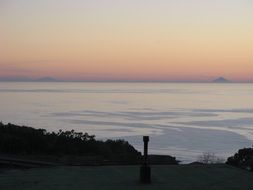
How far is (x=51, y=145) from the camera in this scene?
1703 cm

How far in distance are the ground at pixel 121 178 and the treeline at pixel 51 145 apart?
14.7ft

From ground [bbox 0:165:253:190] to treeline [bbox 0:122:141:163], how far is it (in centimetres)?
449

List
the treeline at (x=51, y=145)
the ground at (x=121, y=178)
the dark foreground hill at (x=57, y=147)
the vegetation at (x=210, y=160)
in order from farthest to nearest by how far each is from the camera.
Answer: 1. the vegetation at (x=210, y=160)
2. the treeline at (x=51, y=145)
3. the dark foreground hill at (x=57, y=147)
4. the ground at (x=121, y=178)

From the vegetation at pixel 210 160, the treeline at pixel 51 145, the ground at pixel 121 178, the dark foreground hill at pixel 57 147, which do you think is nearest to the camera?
the ground at pixel 121 178

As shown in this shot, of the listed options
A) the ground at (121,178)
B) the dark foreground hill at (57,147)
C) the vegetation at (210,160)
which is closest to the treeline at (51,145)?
the dark foreground hill at (57,147)


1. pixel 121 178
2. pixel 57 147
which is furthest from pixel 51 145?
pixel 121 178

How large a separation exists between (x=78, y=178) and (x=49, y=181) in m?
0.61

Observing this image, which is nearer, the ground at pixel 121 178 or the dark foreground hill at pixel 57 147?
the ground at pixel 121 178

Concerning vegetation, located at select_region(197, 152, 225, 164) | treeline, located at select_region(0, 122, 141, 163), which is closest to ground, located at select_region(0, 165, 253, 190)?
treeline, located at select_region(0, 122, 141, 163)

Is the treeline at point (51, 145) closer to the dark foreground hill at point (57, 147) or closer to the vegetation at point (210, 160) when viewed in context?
the dark foreground hill at point (57, 147)

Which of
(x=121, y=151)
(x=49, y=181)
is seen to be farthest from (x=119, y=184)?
(x=121, y=151)

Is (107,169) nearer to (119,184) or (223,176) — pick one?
(119,184)

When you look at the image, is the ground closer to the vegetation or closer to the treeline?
the treeline

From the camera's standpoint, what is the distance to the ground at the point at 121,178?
9.28 meters
